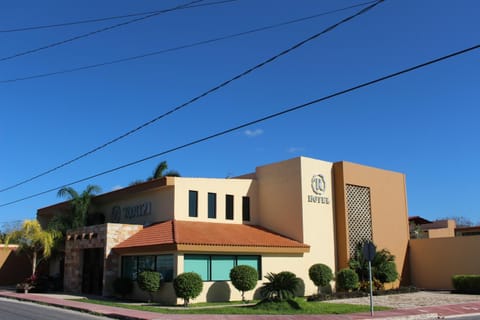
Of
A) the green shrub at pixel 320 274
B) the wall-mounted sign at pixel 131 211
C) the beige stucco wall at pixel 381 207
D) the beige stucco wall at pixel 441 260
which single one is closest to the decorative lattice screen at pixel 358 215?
the beige stucco wall at pixel 381 207

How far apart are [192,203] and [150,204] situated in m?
2.92

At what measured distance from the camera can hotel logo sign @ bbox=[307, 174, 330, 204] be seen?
29609 mm

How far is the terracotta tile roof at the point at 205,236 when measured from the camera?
24.4 metres

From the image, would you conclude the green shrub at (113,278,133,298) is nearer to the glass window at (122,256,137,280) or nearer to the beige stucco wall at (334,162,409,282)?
the glass window at (122,256,137,280)

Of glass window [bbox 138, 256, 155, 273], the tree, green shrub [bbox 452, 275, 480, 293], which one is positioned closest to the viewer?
glass window [bbox 138, 256, 155, 273]

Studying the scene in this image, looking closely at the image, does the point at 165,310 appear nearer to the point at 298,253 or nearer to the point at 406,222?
the point at 298,253

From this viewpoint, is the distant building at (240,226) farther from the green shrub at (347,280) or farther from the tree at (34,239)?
the green shrub at (347,280)

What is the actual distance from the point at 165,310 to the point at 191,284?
7.98ft

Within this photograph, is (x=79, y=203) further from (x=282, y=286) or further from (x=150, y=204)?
(x=282, y=286)

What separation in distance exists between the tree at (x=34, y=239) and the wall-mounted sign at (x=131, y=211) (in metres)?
3.89

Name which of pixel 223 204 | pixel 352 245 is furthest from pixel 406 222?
pixel 223 204

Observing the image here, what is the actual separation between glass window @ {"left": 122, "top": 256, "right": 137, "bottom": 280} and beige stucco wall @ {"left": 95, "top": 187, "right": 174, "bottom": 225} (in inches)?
115

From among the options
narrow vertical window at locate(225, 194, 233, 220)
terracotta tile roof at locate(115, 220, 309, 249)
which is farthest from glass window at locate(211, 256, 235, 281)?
narrow vertical window at locate(225, 194, 233, 220)

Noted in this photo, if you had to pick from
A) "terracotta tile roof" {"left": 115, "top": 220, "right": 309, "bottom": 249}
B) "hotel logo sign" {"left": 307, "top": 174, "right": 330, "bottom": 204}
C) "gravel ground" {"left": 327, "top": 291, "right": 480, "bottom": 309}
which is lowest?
"gravel ground" {"left": 327, "top": 291, "right": 480, "bottom": 309}
